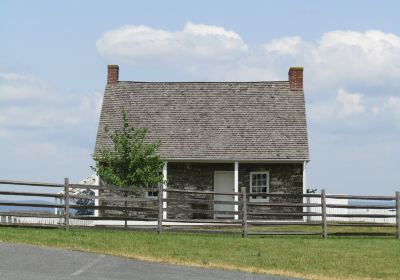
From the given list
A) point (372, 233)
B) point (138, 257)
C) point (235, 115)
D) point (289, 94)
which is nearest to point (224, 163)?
point (235, 115)

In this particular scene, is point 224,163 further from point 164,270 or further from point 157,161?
point 164,270

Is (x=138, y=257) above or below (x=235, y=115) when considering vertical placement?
below

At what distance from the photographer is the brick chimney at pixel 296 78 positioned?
1441 inches

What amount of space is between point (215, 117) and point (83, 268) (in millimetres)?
21297

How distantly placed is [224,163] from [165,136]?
9.70 feet

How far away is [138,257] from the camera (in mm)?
16875

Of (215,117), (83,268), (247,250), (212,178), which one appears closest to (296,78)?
(215,117)

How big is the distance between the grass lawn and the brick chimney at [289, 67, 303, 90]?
13.6 metres

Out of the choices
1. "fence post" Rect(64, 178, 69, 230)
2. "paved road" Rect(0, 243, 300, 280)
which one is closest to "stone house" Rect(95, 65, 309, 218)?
"fence post" Rect(64, 178, 69, 230)

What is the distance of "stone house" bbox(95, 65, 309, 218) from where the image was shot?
33781 millimetres

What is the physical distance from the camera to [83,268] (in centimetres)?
1477

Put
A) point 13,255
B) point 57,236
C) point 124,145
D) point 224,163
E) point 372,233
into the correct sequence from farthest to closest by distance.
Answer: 1. point 224,163
2. point 124,145
3. point 372,233
4. point 57,236
5. point 13,255

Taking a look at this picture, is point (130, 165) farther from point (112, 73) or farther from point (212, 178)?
point (112, 73)

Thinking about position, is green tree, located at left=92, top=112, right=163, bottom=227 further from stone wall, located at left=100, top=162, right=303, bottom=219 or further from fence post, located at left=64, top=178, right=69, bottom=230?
fence post, located at left=64, top=178, right=69, bottom=230
